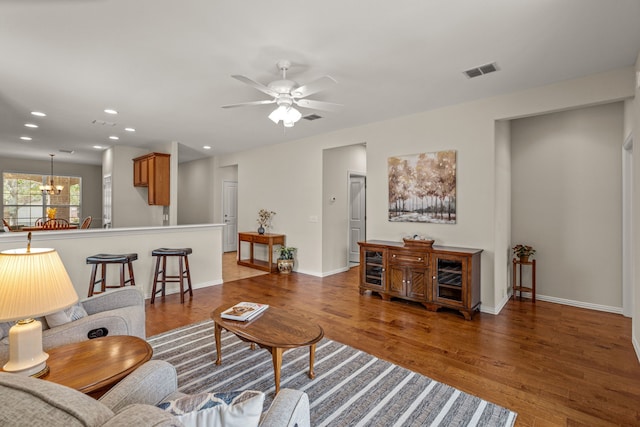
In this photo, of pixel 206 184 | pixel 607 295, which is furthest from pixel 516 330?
pixel 206 184

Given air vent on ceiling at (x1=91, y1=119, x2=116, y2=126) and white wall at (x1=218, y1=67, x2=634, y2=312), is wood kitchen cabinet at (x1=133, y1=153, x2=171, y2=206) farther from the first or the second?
white wall at (x1=218, y1=67, x2=634, y2=312)

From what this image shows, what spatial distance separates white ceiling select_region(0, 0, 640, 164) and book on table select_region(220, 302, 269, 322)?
2160mm

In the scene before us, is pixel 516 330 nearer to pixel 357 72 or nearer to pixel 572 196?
pixel 572 196

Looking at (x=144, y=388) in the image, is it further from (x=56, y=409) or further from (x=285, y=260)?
(x=285, y=260)

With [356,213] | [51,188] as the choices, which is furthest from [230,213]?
[51,188]

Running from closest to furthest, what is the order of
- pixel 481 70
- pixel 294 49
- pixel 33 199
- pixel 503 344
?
1. pixel 294 49
2. pixel 503 344
3. pixel 481 70
4. pixel 33 199

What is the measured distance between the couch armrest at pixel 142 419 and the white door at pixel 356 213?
628cm

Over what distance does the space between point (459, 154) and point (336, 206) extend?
8.50ft

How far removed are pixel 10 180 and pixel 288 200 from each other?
299 inches

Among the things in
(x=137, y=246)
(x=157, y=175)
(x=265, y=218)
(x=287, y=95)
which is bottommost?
(x=137, y=246)

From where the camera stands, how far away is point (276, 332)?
2246mm

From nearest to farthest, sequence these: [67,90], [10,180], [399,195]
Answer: [67,90]
[399,195]
[10,180]

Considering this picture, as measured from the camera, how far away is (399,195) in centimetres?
466

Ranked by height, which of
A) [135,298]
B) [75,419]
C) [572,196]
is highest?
[572,196]
